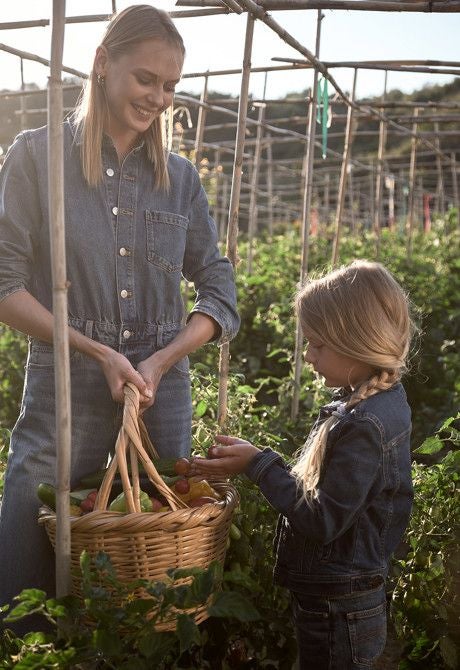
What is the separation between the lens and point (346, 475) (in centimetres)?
A: 194

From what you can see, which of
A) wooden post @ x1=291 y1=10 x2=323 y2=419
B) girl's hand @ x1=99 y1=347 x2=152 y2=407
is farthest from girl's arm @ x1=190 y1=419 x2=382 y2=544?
wooden post @ x1=291 y1=10 x2=323 y2=419

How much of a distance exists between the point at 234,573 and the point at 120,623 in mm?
249

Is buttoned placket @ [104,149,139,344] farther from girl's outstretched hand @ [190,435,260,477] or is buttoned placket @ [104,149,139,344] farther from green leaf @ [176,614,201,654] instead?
green leaf @ [176,614,201,654]

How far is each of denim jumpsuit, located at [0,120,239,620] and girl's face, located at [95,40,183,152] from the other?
13cm

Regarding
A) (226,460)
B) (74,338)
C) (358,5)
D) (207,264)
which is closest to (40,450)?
(74,338)

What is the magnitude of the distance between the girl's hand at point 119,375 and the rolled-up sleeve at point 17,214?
0.97ft

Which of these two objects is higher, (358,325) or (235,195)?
(235,195)

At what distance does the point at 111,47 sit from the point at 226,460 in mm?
1052

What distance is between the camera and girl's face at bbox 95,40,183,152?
6.68ft

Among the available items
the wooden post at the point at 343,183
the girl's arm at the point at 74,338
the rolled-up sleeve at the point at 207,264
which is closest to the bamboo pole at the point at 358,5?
the rolled-up sleeve at the point at 207,264

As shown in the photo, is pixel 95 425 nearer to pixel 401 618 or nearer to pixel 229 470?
pixel 229 470

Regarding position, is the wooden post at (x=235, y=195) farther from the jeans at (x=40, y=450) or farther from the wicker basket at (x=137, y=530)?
the wicker basket at (x=137, y=530)

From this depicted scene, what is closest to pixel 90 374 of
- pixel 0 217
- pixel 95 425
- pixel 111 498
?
pixel 95 425

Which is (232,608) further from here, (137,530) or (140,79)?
(140,79)
